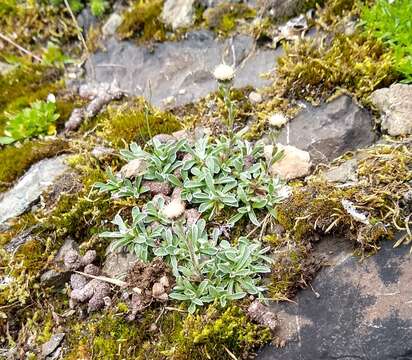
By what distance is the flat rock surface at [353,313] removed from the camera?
294 cm

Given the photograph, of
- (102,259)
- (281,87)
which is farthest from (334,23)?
(102,259)

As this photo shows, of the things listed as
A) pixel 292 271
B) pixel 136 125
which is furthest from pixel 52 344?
pixel 136 125

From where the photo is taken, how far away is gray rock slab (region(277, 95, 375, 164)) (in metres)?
4.09

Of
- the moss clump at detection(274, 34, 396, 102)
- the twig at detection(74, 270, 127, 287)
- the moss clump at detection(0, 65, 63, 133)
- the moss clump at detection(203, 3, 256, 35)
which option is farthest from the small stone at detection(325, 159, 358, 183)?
the moss clump at detection(0, 65, 63, 133)

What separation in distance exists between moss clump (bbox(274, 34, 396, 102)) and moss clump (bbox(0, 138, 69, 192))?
216 centimetres

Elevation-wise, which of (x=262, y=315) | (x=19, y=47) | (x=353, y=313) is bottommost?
(x=353, y=313)

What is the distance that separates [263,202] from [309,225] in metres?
0.40

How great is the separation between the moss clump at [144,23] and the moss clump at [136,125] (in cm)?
125

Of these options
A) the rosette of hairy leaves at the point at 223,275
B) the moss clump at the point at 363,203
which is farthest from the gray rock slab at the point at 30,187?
the moss clump at the point at 363,203

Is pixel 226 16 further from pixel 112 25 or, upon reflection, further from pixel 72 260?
pixel 72 260

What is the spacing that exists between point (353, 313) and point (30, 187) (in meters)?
2.93

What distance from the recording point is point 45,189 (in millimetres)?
4375

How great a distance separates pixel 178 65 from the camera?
5.40 meters

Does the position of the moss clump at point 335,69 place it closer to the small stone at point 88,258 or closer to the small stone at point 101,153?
the small stone at point 101,153
